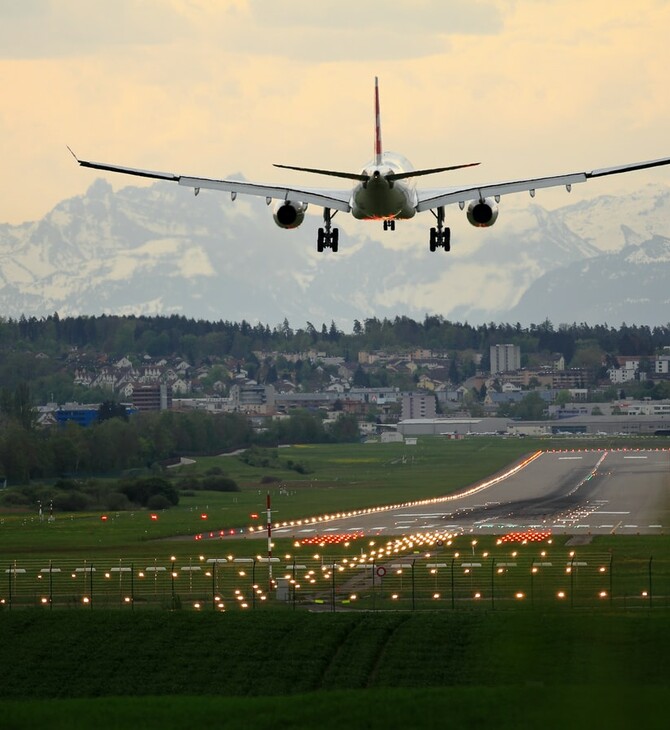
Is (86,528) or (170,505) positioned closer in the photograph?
(86,528)

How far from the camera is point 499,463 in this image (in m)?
169

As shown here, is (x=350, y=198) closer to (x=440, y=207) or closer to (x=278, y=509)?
(x=440, y=207)

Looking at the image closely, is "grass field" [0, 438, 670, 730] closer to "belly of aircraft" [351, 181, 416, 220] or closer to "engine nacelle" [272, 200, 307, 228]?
"belly of aircraft" [351, 181, 416, 220]

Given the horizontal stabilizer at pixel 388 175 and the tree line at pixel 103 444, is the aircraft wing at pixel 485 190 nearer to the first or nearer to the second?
the horizontal stabilizer at pixel 388 175

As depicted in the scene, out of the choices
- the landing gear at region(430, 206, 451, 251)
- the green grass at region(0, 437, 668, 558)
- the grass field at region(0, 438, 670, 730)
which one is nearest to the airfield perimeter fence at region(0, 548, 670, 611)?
the grass field at region(0, 438, 670, 730)

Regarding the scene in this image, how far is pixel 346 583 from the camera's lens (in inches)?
2904

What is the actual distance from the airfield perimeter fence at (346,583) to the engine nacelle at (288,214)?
46.0 ft

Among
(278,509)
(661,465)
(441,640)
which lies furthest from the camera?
(661,465)

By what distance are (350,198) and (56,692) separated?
26211 millimetres

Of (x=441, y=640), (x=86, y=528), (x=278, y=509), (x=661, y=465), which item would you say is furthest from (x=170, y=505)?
(x=441, y=640)

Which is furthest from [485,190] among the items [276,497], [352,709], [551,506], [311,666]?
[276,497]

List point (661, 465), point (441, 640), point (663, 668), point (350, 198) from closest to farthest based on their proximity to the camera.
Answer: point (663, 668)
point (441, 640)
point (350, 198)
point (661, 465)

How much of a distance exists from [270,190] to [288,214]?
5.75 feet

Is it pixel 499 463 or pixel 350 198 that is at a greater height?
pixel 350 198
